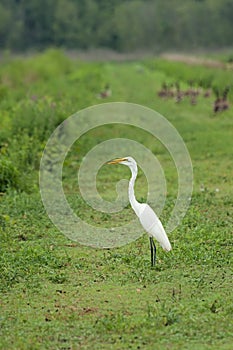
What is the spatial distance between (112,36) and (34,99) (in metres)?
65.8

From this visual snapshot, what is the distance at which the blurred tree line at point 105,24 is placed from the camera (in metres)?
74.0

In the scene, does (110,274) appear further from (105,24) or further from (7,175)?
(105,24)

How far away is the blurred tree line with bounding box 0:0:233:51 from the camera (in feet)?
243

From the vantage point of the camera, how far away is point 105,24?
83.1m

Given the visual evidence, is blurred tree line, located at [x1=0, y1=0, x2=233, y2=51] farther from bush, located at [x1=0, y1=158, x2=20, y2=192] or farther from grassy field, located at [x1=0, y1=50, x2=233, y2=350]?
bush, located at [x1=0, y1=158, x2=20, y2=192]

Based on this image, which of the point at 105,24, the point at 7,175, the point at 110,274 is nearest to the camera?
the point at 110,274

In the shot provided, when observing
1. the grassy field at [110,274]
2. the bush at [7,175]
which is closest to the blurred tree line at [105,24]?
the grassy field at [110,274]

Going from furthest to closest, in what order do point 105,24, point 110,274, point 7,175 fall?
point 105,24 → point 7,175 → point 110,274

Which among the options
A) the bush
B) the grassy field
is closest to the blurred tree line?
the grassy field

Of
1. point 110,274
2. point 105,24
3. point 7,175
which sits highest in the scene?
point 110,274

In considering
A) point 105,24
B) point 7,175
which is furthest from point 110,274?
point 105,24

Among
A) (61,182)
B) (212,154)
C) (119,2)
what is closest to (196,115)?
(212,154)

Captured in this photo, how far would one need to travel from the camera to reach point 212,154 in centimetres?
1308

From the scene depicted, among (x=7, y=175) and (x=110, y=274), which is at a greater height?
(x=110, y=274)
